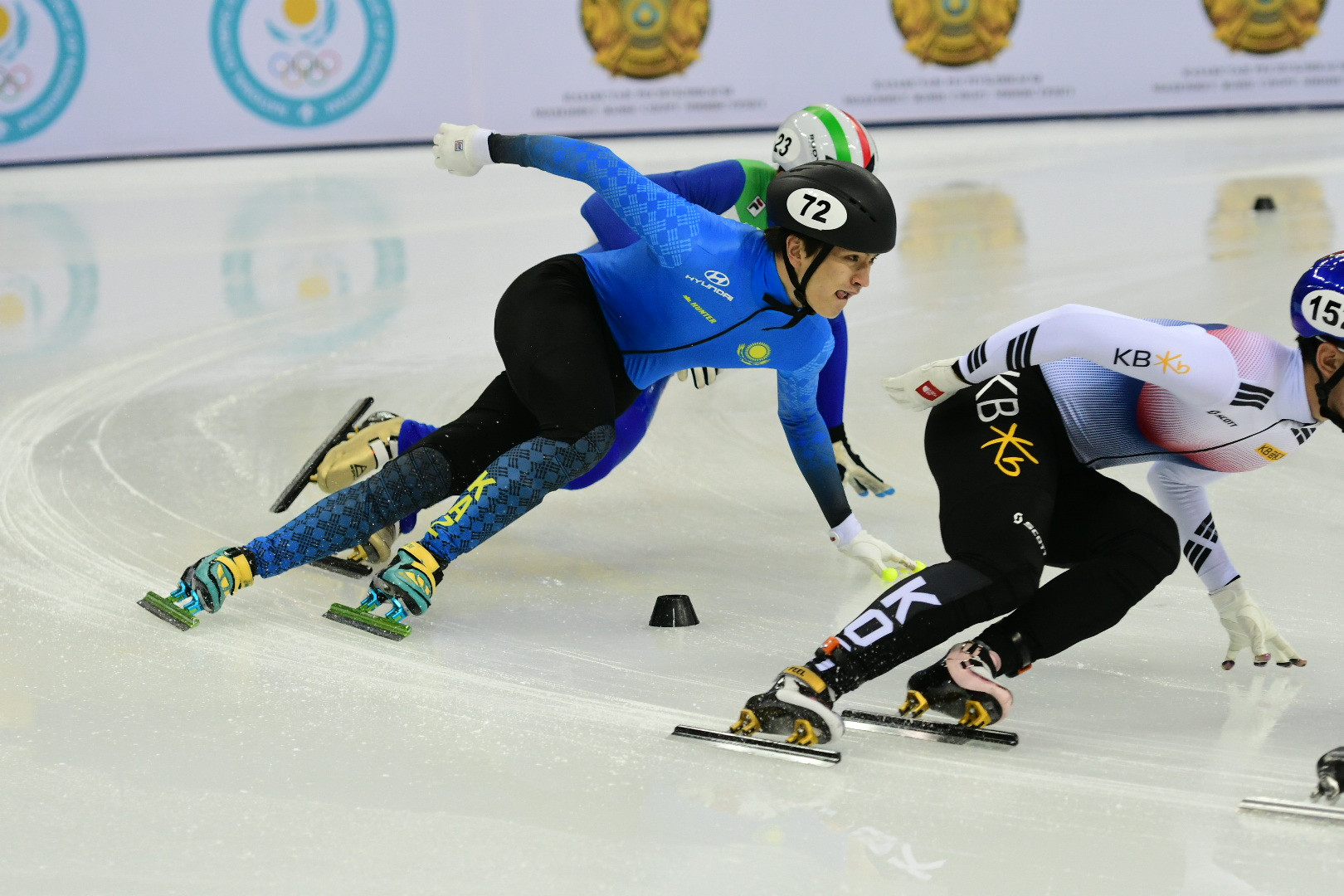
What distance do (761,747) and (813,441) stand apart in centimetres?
95

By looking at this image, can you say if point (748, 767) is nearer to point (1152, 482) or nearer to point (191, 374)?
point (1152, 482)

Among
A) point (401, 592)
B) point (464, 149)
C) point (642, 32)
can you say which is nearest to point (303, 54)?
point (642, 32)

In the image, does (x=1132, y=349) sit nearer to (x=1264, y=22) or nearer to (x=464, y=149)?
(x=464, y=149)

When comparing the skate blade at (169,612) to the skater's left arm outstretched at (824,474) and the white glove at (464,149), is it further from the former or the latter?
the skater's left arm outstretched at (824,474)

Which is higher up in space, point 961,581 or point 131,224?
point 961,581

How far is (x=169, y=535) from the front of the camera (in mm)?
3404

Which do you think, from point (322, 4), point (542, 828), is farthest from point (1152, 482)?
point (322, 4)

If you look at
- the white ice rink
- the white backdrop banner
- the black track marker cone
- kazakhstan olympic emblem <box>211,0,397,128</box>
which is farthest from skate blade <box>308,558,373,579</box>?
the white backdrop banner

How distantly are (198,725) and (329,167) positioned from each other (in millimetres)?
10811

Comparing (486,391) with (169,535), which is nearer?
(486,391)

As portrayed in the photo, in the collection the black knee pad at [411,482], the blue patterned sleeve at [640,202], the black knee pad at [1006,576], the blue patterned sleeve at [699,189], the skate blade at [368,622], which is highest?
the blue patterned sleeve at [640,202]

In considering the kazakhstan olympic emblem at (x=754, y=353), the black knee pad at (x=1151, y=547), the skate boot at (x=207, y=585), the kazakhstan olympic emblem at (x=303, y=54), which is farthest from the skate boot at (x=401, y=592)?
the kazakhstan olympic emblem at (x=303, y=54)

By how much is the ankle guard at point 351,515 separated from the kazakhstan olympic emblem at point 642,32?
476 inches

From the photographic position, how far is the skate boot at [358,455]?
3.34m
